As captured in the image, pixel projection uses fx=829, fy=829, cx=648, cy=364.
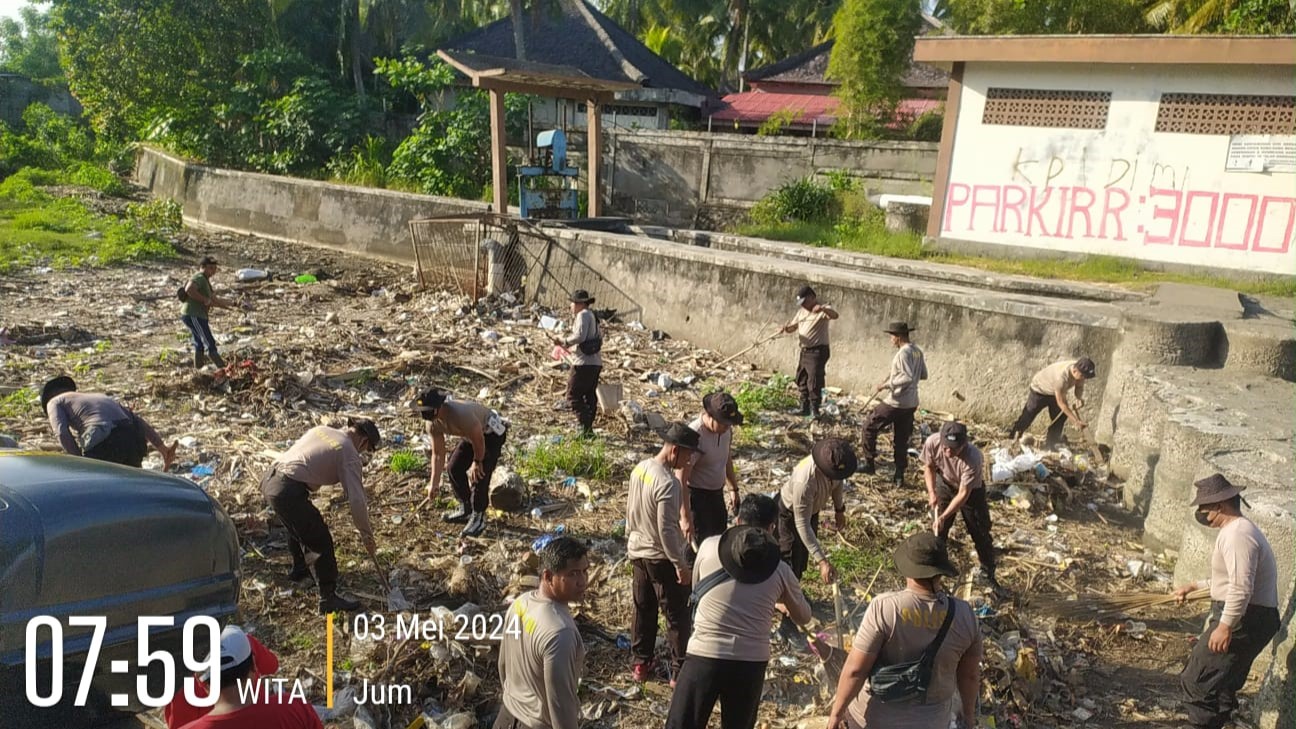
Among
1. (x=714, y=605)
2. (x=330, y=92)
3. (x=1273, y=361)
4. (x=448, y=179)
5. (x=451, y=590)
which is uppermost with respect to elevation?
(x=330, y=92)

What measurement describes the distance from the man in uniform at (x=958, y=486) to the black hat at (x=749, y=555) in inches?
99.5

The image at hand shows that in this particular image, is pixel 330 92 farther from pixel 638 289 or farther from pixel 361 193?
pixel 638 289

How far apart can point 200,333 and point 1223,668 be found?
9.29m

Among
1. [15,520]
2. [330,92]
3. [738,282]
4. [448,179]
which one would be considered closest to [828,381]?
[738,282]

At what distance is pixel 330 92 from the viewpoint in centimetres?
2047

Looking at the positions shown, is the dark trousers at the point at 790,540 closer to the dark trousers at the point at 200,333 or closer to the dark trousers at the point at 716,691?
the dark trousers at the point at 716,691

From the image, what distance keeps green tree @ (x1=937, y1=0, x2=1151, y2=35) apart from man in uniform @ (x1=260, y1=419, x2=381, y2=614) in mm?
16640

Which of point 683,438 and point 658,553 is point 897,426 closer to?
point 683,438

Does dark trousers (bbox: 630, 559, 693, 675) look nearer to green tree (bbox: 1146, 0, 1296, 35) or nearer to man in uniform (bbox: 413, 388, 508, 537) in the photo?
man in uniform (bbox: 413, 388, 508, 537)

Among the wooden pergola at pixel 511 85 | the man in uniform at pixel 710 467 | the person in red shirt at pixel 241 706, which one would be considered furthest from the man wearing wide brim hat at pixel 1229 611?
the wooden pergola at pixel 511 85

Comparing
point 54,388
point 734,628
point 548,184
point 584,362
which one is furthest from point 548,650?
point 548,184

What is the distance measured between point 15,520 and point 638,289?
9395mm

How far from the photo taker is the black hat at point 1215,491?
431cm
